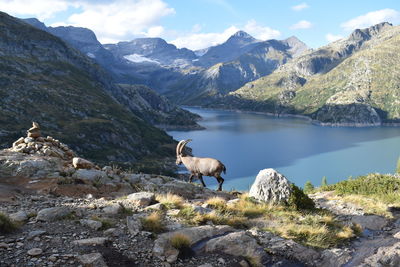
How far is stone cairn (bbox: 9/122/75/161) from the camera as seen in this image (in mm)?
23969

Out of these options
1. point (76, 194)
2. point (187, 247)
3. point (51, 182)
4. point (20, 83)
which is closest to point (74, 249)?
point (187, 247)

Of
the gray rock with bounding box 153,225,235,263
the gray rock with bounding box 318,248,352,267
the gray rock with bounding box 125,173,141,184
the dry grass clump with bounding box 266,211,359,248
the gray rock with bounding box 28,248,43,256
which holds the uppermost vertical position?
the gray rock with bounding box 28,248,43,256

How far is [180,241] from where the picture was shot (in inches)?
454

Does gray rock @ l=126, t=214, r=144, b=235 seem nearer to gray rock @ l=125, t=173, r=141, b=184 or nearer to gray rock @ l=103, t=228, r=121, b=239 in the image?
gray rock @ l=103, t=228, r=121, b=239

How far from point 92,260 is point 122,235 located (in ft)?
7.59

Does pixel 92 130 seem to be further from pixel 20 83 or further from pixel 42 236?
pixel 42 236

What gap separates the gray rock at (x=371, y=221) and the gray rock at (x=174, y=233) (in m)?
10.1

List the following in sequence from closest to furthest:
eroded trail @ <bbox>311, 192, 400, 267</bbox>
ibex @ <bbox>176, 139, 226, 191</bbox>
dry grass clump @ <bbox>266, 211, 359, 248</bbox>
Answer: eroded trail @ <bbox>311, 192, 400, 267</bbox> → dry grass clump @ <bbox>266, 211, 359, 248</bbox> → ibex @ <bbox>176, 139, 226, 191</bbox>

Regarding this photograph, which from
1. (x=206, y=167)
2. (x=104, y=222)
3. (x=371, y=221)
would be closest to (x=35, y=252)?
(x=104, y=222)

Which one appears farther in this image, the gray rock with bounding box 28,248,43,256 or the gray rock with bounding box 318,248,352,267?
the gray rock with bounding box 318,248,352,267

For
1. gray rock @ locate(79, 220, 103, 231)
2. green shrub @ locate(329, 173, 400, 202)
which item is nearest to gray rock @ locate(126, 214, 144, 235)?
gray rock @ locate(79, 220, 103, 231)

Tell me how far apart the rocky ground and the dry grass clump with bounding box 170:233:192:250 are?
0.31 feet

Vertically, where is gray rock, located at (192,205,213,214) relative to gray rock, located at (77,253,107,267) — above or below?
below

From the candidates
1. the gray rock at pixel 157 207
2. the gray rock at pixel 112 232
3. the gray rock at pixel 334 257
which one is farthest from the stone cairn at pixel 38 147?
the gray rock at pixel 334 257
